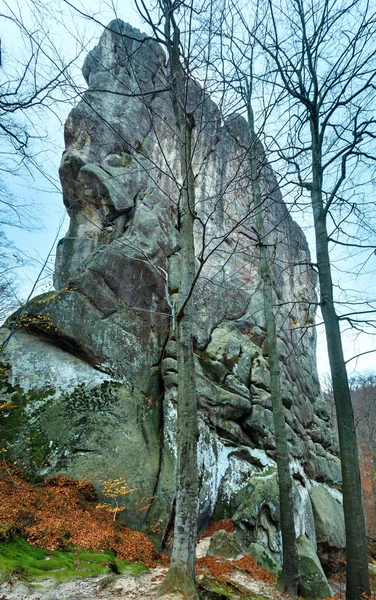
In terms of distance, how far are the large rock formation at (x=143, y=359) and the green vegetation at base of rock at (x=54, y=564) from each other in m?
2.71

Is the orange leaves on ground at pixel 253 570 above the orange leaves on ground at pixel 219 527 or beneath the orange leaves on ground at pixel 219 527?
beneath

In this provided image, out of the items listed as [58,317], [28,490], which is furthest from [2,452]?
[58,317]

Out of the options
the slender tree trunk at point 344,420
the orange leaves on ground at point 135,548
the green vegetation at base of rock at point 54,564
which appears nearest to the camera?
the green vegetation at base of rock at point 54,564

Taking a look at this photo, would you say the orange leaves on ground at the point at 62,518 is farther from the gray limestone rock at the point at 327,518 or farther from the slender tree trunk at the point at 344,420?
the gray limestone rock at the point at 327,518

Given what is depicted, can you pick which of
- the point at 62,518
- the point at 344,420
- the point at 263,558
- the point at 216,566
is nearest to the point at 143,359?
the point at 62,518

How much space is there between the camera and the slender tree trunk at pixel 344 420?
16.4ft

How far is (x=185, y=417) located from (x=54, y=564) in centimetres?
279

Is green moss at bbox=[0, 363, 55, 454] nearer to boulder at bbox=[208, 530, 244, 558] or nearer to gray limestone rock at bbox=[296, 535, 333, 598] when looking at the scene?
boulder at bbox=[208, 530, 244, 558]

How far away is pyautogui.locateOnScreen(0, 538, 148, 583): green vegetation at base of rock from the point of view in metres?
4.31

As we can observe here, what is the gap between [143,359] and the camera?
10.9 metres

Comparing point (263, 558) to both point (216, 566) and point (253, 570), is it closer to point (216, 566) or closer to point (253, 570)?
point (253, 570)

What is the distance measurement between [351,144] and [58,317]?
8.60 m

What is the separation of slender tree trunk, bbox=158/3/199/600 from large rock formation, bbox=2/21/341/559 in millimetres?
433

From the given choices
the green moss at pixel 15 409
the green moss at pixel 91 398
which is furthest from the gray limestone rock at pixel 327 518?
the green moss at pixel 15 409
